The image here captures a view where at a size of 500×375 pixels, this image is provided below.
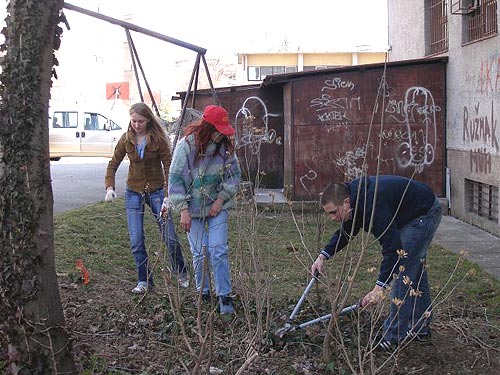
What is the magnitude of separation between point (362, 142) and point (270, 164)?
2614 mm

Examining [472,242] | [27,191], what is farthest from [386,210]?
[472,242]

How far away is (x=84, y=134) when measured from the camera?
23438 millimetres

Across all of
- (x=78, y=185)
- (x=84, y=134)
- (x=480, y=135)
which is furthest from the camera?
(x=84, y=134)

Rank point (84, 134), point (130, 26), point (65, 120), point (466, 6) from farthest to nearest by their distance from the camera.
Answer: point (65, 120) < point (84, 134) < point (466, 6) < point (130, 26)

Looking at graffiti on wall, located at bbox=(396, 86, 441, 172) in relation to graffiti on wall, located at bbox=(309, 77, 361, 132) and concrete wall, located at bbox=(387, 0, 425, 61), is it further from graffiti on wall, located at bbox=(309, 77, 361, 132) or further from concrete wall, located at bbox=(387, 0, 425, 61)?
concrete wall, located at bbox=(387, 0, 425, 61)

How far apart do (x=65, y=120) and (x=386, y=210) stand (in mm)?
20426

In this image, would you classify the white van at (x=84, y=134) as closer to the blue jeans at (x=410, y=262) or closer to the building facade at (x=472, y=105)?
the building facade at (x=472, y=105)

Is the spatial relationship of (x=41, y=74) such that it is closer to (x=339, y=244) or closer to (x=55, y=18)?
(x=55, y=18)

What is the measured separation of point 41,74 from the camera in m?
3.64

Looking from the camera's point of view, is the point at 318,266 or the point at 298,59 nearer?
the point at 318,266

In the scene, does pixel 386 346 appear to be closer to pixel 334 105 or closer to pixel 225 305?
pixel 225 305

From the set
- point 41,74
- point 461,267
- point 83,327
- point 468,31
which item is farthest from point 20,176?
point 468,31

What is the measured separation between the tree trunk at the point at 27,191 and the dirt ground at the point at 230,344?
48 cm

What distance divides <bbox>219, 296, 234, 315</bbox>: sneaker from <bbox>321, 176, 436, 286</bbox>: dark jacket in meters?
0.95
